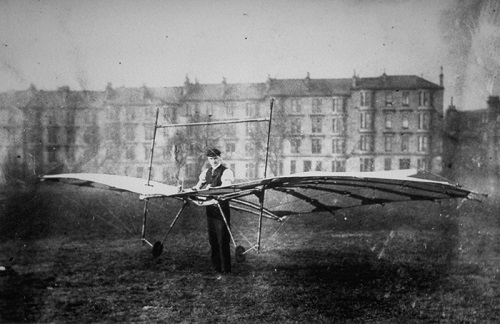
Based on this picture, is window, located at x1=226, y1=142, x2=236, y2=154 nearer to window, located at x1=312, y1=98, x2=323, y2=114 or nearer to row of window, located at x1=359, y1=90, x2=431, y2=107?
window, located at x1=312, y1=98, x2=323, y2=114

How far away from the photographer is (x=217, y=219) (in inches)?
144

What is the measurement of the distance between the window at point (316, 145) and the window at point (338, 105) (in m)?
0.31

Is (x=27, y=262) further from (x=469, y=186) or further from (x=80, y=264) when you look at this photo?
(x=469, y=186)

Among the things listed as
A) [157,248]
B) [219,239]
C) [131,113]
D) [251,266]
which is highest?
A: [131,113]

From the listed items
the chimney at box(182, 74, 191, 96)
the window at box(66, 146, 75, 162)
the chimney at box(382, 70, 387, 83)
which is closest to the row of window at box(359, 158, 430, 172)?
the chimney at box(382, 70, 387, 83)

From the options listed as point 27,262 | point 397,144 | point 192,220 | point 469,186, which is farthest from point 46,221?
point 469,186

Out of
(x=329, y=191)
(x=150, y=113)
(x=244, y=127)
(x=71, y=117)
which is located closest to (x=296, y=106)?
(x=244, y=127)

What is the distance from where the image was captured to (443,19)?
11.7 ft

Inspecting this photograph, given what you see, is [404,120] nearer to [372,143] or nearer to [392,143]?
[392,143]

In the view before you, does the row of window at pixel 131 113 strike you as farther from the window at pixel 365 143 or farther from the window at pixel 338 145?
the window at pixel 365 143

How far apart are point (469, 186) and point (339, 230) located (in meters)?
1.24

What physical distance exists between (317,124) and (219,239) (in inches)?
54.8

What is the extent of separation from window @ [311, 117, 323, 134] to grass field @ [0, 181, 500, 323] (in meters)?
0.93

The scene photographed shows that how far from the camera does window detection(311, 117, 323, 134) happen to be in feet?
11.5
